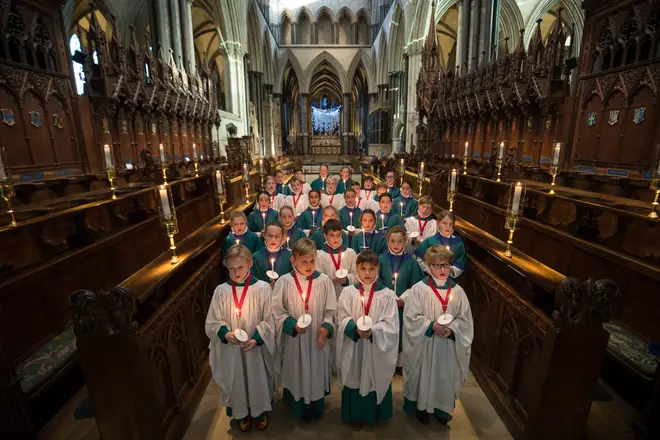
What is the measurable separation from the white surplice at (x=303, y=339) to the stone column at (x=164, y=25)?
15.0m

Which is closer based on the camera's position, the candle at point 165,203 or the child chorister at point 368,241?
the candle at point 165,203

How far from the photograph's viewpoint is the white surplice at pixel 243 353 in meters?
2.59

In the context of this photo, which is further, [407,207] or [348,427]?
[407,207]

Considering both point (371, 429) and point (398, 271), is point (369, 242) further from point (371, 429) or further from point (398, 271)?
point (371, 429)

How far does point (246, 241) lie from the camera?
15.2ft

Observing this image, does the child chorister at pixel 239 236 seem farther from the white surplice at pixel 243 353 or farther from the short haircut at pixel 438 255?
the short haircut at pixel 438 255

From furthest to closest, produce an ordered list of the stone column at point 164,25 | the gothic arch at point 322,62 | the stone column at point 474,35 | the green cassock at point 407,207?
the gothic arch at point 322,62, the stone column at point 474,35, the stone column at point 164,25, the green cassock at point 407,207

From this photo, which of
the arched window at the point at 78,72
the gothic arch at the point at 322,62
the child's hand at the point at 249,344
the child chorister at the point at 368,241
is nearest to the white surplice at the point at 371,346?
the child's hand at the point at 249,344

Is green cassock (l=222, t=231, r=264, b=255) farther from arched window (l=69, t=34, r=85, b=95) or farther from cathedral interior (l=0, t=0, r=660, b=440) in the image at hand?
arched window (l=69, t=34, r=85, b=95)

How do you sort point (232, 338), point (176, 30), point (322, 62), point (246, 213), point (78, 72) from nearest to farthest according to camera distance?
point (232, 338)
point (246, 213)
point (78, 72)
point (176, 30)
point (322, 62)

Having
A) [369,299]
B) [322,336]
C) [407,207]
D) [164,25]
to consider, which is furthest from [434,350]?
[164,25]

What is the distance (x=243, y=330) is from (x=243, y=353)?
28 centimetres

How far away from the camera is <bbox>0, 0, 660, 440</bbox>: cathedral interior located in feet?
7.46

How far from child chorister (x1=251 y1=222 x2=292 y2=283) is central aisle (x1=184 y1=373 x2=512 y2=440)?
1397 mm
